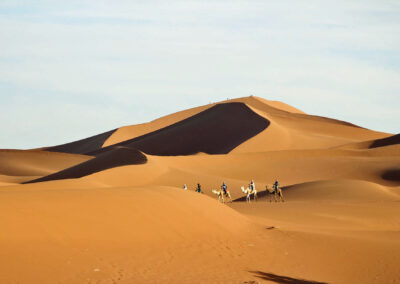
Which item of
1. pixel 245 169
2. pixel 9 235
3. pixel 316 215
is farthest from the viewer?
pixel 245 169

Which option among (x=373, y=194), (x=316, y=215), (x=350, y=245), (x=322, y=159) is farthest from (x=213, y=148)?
(x=350, y=245)

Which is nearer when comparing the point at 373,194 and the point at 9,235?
the point at 9,235

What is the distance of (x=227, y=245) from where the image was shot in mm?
17656

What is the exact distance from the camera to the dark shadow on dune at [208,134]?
3282 inches

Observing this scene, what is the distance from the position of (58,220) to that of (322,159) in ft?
135

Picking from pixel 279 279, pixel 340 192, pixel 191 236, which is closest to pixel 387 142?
pixel 340 192

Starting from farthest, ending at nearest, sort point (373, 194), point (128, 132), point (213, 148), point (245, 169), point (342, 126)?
point (128, 132), point (342, 126), point (213, 148), point (245, 169), point (373, 194)

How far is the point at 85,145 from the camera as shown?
346ft

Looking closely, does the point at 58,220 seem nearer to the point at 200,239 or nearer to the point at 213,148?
the point at 200,239

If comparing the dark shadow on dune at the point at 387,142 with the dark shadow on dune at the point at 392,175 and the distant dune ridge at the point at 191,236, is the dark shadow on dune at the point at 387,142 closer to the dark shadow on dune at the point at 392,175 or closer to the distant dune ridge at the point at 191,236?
the dark shadow on dune at the point at 392,175

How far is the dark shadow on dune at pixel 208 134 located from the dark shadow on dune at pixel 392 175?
29596 millimetres

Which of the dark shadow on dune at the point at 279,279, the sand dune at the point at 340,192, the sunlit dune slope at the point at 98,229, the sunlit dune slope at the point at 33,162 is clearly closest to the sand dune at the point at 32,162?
the sunlit dune slope at the point at 33,162

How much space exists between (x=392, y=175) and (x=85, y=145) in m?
64.7

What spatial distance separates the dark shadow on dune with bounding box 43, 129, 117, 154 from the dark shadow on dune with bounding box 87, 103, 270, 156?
5.47 meters
